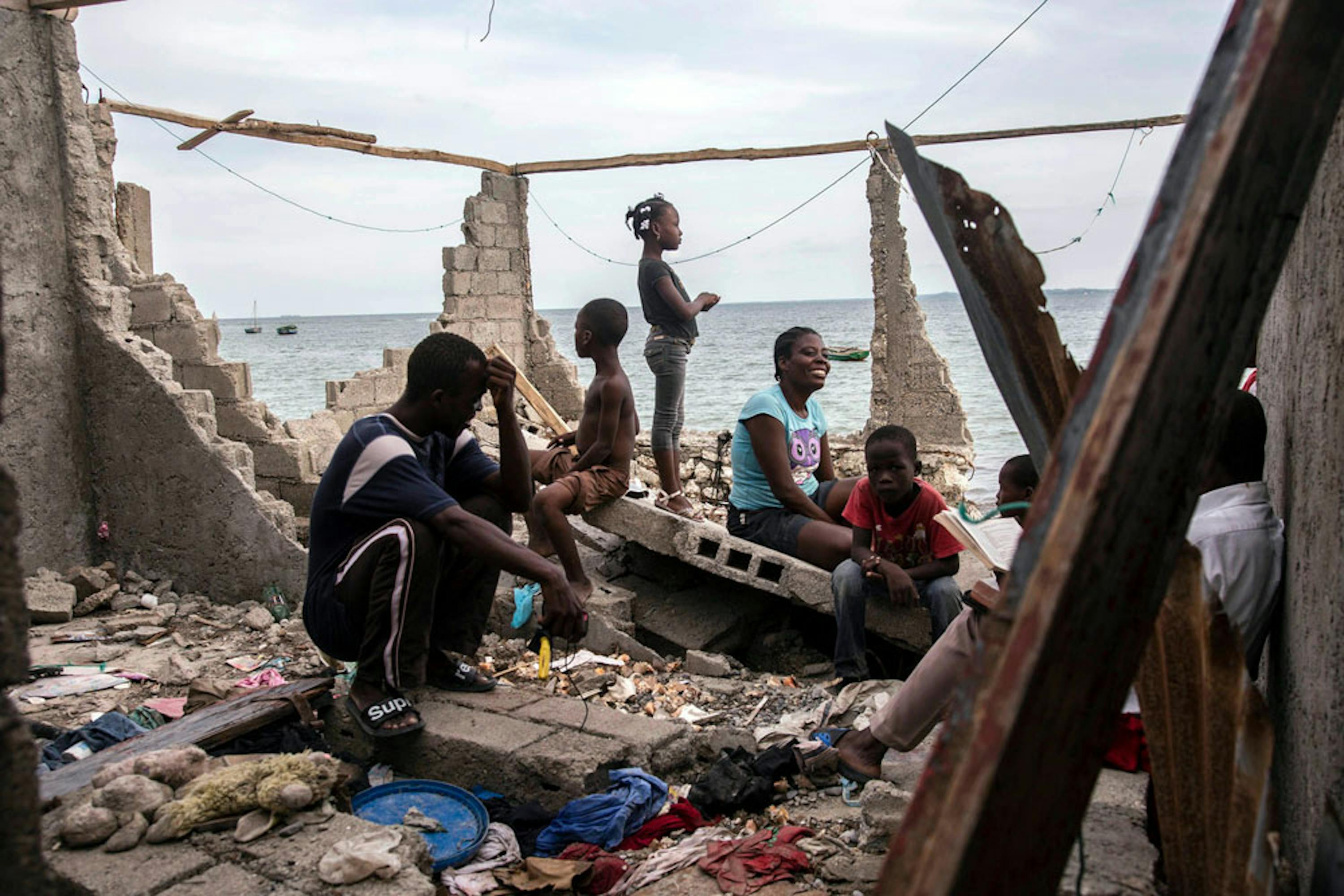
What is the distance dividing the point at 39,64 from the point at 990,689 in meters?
7.11

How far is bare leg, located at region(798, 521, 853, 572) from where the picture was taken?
5.54m

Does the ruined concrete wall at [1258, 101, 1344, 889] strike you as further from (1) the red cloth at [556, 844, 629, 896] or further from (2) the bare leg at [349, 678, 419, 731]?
(2) the bare leg at [349, 678, 419, 731]

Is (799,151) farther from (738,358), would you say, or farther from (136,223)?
(738,358)

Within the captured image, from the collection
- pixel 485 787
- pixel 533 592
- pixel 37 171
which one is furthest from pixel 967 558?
pixel 37 171

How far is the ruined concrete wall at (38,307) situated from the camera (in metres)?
6.21

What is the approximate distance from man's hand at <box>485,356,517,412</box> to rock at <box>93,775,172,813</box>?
6.19 feet

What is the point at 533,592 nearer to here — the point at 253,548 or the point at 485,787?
the point at 253,548

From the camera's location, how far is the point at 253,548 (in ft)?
21.7

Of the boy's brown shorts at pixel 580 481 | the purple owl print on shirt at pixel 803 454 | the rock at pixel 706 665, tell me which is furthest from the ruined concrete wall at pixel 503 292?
the rock at pixel 706 665

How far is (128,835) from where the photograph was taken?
2836mm

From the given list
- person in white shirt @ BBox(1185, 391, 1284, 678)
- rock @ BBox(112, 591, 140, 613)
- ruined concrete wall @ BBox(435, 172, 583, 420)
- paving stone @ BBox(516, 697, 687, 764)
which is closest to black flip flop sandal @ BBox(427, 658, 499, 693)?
paving stone @ BBox(516, 697, 687, 764)

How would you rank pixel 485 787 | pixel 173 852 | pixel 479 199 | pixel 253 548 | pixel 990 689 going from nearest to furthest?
pixel 990 689, pixel 173 852, pixel 485 787, pixel 253 548, pixel 479 199

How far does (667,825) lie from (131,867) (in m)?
1.55

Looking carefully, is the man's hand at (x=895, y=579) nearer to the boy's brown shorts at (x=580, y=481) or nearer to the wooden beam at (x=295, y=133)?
the boy's brown shorts at (x=580, y=481)
